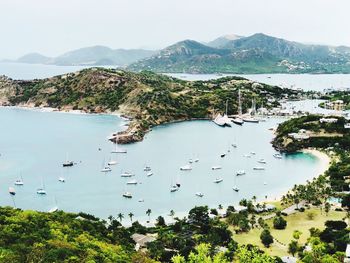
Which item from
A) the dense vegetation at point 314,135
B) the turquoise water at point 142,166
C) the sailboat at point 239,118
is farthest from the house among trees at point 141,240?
the sailboat at point 239,118

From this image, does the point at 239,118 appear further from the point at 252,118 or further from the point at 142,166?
the point at 142,166

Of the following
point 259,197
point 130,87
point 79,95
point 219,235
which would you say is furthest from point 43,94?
point 219,235

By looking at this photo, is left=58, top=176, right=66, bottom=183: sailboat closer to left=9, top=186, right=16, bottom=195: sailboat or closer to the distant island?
left=9, top=186, right=16, bottom=195: sailboat

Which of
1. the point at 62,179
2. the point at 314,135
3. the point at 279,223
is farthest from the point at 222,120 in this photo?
the point at 279,223

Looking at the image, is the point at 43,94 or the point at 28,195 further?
the point at 43,94

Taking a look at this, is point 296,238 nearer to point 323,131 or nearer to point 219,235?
point 219,235

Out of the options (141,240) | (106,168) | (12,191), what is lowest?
(106,168)

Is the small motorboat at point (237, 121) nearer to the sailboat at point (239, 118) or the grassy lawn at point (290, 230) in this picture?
the sailboat at point (239, 118)
